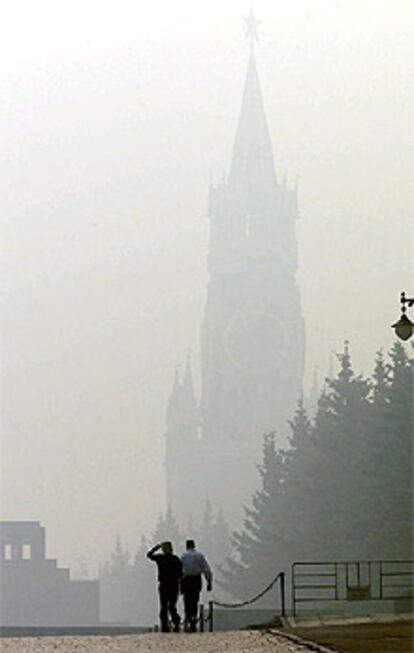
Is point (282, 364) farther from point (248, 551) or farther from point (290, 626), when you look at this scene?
point (290, 626)

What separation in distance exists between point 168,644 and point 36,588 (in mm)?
141063

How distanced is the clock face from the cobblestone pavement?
6408 inches

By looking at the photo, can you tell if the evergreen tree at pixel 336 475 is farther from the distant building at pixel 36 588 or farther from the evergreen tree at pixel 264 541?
the distant building at pixel 36 588

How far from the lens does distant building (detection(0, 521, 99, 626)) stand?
5591 inches

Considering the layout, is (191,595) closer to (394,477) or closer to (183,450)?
(394,477)

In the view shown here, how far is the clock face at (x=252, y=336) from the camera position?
191m

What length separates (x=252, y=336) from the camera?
632 feet

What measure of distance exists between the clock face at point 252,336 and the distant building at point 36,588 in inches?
1277

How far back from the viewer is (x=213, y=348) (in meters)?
198

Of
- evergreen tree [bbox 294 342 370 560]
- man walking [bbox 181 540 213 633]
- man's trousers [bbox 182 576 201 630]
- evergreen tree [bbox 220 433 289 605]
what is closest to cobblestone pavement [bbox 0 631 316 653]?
man's trousers [bbox 182 576 201 630]

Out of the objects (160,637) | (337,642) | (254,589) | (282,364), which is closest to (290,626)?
(160,637)

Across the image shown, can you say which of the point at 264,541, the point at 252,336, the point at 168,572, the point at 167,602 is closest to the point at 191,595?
the point at 167,602

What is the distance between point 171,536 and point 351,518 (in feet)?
221

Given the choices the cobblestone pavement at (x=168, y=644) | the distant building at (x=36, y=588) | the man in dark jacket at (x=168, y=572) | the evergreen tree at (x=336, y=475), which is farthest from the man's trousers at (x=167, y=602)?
the distant building at (x=36, y=588)
